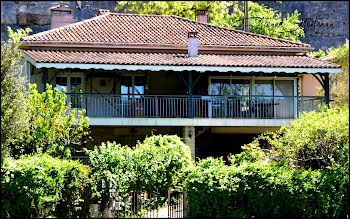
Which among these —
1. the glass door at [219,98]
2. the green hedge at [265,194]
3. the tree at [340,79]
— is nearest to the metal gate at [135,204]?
the green hedge at [265,194]

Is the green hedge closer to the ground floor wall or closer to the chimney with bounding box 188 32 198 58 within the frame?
the ground floor wall

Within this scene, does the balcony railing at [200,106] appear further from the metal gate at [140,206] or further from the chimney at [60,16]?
the chimney at [60,16]

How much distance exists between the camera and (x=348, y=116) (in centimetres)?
1798

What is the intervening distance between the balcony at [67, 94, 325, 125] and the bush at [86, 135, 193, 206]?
19.0 ft

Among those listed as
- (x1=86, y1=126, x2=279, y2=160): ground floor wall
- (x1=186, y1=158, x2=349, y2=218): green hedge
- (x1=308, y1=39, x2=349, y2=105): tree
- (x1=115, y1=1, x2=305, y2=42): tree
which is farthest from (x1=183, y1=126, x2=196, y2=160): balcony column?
(x1=115, y1=1, x2=305, y2=42): tree

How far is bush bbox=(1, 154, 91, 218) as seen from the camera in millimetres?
16750

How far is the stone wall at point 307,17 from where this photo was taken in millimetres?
56562

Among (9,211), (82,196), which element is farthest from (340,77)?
(9,211)

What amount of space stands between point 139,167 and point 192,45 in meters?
9.41

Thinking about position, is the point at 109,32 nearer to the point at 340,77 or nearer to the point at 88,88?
the point at 88,88

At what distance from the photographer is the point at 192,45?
26625mm

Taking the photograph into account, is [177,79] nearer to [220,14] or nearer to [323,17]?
[220,14]

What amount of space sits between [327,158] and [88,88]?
12.7 meters

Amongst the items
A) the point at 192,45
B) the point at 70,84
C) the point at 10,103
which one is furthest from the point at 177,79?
the point at 10,103
